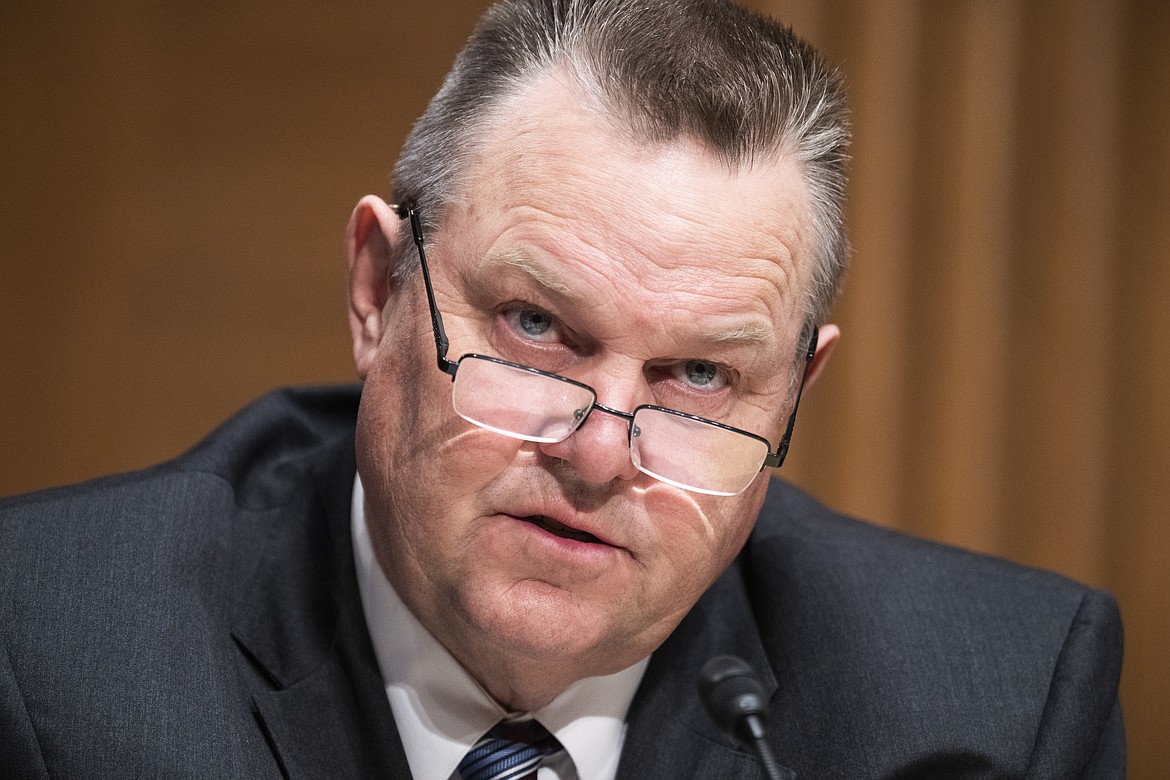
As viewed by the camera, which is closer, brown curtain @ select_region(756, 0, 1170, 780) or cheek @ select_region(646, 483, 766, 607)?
cheek @ select_region(646, 483, 766, 607)

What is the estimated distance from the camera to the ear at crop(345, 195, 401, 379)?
1791mm

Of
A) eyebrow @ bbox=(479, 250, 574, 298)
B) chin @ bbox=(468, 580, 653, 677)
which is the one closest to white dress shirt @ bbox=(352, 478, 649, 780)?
chin @ bbox=(468, 580, 653, 677)

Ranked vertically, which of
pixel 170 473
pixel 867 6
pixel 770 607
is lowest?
pixel 770 607

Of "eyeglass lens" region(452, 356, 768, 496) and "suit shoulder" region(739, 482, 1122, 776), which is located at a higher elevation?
"eyeglass lens" region(452, 356, 768, 496)

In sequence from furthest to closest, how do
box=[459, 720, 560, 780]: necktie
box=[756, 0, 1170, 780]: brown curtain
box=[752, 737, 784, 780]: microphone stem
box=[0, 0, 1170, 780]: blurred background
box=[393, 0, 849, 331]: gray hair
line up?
box=[756, 0, 1170, 780]: brown curtain < box=[0, 0, 1170, 780]: blurred background < box=[459, 720, 560, 780]: necktie < box=[393, 0, 849, 331]: gray hair < box=[752, 737, 784, 780]: microphone stem

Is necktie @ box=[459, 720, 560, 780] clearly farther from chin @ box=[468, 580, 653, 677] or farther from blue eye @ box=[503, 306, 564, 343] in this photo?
blue eye @ box=[503, 306, 564, 343]

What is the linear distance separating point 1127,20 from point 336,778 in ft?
9.51

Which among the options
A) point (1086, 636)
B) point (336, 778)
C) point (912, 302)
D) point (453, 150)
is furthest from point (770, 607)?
point (912, 302)

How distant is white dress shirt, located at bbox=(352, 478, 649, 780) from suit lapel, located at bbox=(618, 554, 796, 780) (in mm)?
56

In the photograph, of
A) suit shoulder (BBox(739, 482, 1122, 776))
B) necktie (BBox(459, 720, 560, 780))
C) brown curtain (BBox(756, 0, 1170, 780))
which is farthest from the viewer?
brown curtain (BBox(756, 0, 1170, 780))

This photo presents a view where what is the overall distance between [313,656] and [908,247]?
212cm

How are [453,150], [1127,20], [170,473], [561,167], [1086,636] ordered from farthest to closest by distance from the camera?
[1127,20] → [1086,636] → [170,473] → [453,150] → [561,167]

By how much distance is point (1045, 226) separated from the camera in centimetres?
319

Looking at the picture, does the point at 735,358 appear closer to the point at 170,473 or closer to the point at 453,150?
the point at 453,150
